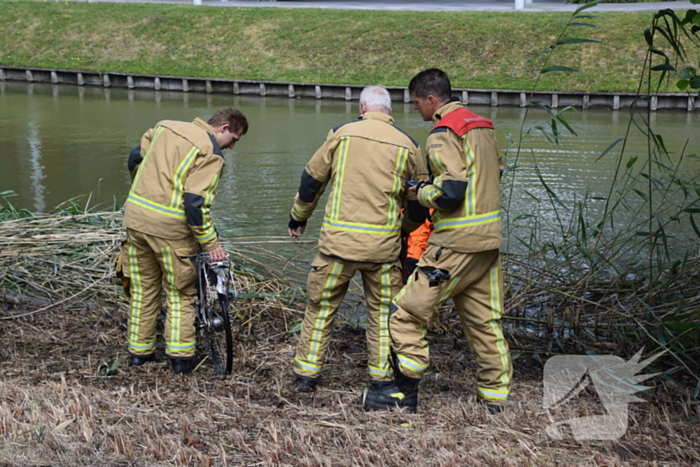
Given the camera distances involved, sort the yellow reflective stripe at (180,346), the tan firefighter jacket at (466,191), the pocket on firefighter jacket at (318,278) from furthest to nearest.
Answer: the yellow reflective stripe at (180,346) < the pocket on firefighter jacket at (318,278) < the tan firefighter jacket at (466,191)

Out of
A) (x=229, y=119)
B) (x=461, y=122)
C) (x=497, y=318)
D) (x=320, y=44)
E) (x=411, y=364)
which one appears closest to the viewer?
(x=461, y=122)

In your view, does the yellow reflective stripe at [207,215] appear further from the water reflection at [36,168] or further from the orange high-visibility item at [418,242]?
the water reflection at [36,168]

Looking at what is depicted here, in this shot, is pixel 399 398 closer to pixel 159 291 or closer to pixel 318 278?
pixel 318 278

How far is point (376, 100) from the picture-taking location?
13.3 ft

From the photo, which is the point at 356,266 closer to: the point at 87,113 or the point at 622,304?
the point at 622,304

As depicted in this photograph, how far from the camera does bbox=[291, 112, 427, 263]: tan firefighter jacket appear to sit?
12.6 ft

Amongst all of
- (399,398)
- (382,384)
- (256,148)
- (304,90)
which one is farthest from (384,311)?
(304,90)

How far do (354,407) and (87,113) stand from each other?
16.8 meters

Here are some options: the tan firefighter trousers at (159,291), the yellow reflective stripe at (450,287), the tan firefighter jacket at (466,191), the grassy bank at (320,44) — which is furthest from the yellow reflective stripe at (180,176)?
the grassy bank at (320,44)

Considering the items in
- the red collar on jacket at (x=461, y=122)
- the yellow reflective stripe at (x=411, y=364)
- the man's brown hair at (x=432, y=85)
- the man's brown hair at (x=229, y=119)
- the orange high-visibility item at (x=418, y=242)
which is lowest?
the yellow reflective stripe at (x=411, y=364)

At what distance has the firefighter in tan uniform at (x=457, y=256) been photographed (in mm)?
3574

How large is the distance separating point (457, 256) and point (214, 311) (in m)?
1.79

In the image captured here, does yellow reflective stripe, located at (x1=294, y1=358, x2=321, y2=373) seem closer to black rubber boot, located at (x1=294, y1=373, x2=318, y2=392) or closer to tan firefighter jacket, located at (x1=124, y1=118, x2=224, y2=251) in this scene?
black rubber boot, located at (x1=294, y1=373, x2=318, y2=392)

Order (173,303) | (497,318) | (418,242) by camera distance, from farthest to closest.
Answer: (418,242), (173,303), (497,318)
